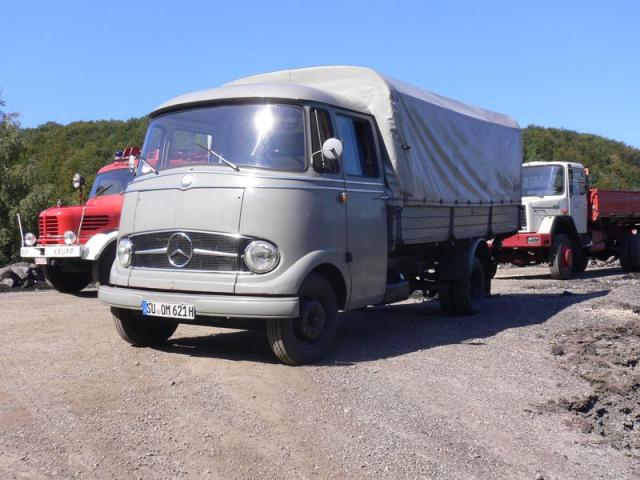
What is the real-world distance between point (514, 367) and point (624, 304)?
17.6 ft

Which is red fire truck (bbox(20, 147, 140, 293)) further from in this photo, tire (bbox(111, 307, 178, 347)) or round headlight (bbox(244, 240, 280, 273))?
round headlight (bbox(244, 240, 280, 273))

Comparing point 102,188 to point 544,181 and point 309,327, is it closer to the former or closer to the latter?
point 309,327

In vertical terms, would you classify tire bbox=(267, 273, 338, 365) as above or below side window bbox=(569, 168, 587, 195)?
below

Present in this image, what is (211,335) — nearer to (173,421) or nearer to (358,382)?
(358,382)

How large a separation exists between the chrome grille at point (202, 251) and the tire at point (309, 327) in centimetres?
63

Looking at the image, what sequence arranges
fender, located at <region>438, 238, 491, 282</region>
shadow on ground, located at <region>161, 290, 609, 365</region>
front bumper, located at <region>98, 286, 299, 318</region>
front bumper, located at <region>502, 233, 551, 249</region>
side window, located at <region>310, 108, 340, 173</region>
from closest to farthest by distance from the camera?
1. front bumper, located at <region>98, 286, 299, 318</region>
2. side window, located at <region>310, 108, 340, 173</region>
3. shadow on ground, located at <region>161, 290, 609, 365</region>
4. fender, located at <region>438, 238, 491, 282</region>
5. front bumper, located at <region>502, 233, 551, 249</region>

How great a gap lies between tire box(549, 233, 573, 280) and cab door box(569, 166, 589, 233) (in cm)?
71

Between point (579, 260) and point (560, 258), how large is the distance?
1942mm

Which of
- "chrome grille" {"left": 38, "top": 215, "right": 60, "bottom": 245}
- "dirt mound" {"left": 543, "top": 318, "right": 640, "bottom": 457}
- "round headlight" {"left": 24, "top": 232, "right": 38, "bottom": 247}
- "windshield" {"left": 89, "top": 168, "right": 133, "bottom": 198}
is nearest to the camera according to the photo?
"dirt mound" {"left": 543, "top": 318, "right": 640, "bottom": 457}

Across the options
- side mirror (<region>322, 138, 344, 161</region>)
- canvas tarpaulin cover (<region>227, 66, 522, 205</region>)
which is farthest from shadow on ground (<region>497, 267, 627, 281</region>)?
side mirror (<region>322, 138, 344, 161</region>)

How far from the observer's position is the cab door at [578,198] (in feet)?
56.1

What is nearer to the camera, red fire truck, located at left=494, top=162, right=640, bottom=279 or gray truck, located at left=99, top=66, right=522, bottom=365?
gray truck, located at left=99, top=66, right=522, bottom=365

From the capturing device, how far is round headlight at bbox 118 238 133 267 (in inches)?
264

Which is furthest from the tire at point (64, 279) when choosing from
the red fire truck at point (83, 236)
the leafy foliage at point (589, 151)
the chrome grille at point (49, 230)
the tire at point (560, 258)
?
the leafy foliage at point (589, 151)
